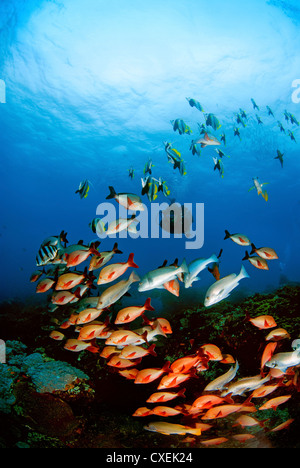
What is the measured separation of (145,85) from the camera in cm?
1816

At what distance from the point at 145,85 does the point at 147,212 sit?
14.6m

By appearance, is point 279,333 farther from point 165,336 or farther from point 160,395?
point 160,395

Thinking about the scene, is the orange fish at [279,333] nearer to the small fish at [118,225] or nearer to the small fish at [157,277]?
the small fish at [157,277]

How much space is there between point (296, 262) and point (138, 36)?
277ft

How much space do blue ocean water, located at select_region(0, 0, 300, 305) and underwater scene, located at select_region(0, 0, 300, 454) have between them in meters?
0.12

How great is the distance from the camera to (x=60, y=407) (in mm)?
3586

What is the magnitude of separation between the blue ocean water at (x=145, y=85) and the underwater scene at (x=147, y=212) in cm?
12

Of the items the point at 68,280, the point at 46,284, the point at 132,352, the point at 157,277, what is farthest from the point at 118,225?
the point at 46,284

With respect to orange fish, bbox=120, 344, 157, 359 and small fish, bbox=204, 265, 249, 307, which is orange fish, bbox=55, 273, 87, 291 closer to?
orange fish, bbox=120, 344, 157, 359

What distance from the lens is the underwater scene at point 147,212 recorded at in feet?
10.4

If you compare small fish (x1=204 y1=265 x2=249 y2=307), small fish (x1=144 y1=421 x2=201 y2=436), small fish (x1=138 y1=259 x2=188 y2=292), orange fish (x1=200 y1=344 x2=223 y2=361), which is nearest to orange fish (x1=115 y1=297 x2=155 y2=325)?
small fish (x1=138 y1=259 x2=188 y2=292)

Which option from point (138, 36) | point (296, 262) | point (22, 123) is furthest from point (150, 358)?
point (296, 262)

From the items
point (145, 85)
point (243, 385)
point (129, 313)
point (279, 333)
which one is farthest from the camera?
point (145, 85)

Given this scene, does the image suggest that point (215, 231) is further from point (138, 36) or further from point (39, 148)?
point (138, 36)
